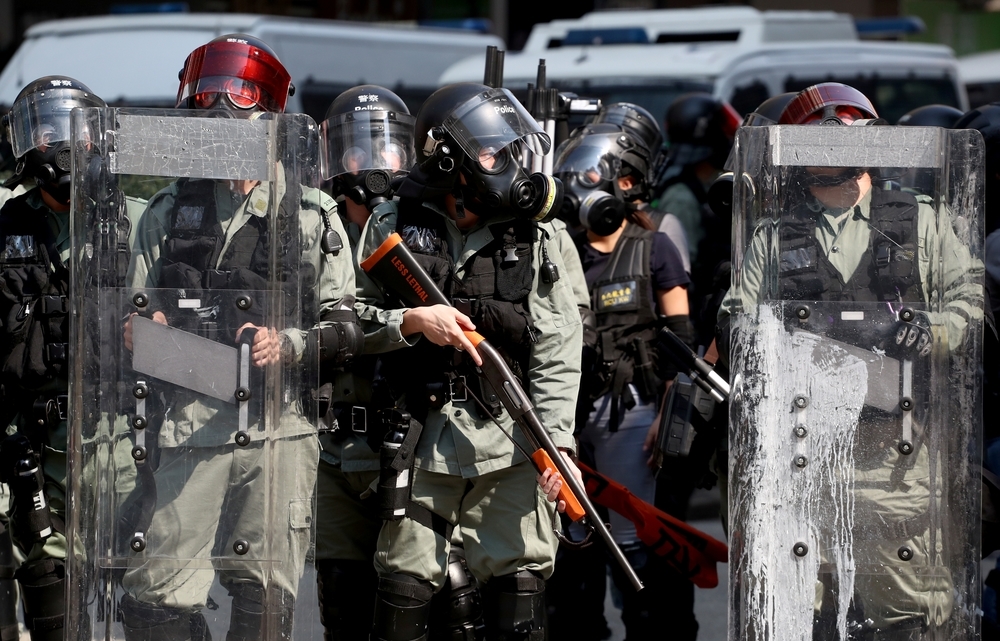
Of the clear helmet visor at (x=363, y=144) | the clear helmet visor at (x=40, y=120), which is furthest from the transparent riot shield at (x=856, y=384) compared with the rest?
the clear helmet visor at (x=40, y=120)

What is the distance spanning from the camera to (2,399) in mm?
4121

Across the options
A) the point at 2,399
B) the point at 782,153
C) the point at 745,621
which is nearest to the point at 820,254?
the point at 782,153

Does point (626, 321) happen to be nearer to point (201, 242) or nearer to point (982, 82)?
point (201, 242)

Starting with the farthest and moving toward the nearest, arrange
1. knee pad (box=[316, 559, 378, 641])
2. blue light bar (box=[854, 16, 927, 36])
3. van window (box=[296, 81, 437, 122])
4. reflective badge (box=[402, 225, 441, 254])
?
blue light bar (box=[854, 16, 927, 36]) → van window (box=[296, 81, 437, 122]) → knee pad (box=[316, 559, 378, 641]) → reflective badge (box=[402, 225, 441, 254])

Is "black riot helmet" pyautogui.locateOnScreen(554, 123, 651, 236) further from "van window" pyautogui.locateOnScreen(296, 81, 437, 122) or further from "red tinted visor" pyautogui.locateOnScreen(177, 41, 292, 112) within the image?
"van window" pyautogui.locateOnScreen(296, 81, 437, 122)

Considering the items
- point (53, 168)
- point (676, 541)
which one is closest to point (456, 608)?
point (676, 541)

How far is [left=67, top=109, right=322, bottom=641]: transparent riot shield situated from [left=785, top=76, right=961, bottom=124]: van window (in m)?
6.26

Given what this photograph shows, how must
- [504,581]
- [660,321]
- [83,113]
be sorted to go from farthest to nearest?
1. [660,321]
2. [504,581]
3. [83,113]

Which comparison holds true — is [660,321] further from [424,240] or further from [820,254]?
[820,254]

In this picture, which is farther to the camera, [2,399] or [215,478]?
[2,399]

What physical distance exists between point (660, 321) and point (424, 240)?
1.42m

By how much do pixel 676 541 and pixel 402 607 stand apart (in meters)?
1.06

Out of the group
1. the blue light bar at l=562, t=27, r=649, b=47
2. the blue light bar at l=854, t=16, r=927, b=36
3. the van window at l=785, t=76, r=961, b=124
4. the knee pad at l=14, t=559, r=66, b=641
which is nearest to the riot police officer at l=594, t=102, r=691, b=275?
the knee pad at l=14, t=559, r=66, b=641

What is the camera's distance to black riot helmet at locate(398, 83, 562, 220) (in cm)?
375
